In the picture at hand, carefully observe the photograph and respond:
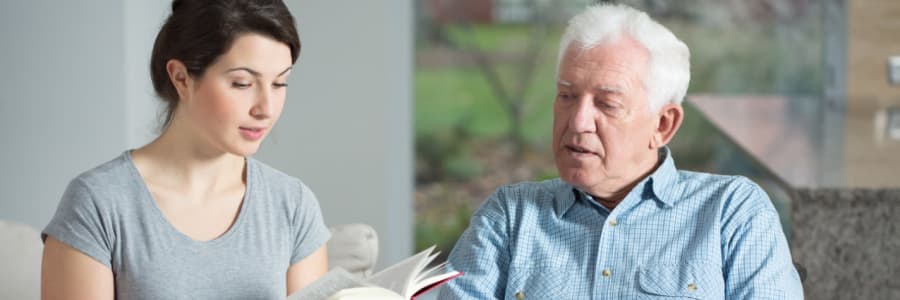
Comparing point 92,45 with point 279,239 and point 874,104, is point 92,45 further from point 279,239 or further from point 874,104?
point 874,104

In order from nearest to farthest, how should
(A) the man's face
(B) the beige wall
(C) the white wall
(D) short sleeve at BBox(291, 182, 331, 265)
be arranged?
(D) short sleeve at BBox(291, 182, 331, 265) → (A) the man's face → (C) the white wall → (B) the beige wall

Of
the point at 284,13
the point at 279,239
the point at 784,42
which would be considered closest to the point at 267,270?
the point at 279,239

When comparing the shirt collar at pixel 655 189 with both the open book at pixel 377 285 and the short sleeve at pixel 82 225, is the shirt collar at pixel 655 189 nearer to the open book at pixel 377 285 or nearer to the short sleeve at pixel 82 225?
the open book at pixel 377 285

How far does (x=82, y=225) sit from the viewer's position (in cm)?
160

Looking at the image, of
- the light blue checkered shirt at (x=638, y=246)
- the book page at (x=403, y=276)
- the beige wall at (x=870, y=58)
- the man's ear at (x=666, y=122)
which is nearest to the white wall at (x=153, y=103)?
the light blue checkered shirt at (x=638, y=246)

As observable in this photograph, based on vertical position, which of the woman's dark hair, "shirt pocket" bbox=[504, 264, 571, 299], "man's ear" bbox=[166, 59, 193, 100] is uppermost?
the woman's dark hair

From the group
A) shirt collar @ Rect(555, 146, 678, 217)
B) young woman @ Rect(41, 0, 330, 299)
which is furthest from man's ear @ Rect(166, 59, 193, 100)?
shirt collar @ Rect(555, 146, 678, 217)

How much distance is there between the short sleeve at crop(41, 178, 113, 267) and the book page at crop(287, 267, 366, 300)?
0.33 metres

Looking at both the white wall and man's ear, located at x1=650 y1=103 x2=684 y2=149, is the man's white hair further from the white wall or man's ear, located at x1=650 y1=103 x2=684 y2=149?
the white wall

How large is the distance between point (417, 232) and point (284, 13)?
3.67 m

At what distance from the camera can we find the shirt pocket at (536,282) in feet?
6.22

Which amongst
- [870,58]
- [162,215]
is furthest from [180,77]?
[870,58]

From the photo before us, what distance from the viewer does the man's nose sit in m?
1.90

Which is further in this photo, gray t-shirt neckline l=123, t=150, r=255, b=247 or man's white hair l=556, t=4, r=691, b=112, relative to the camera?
man's white hair l=556, t=4, r=691, b=112
